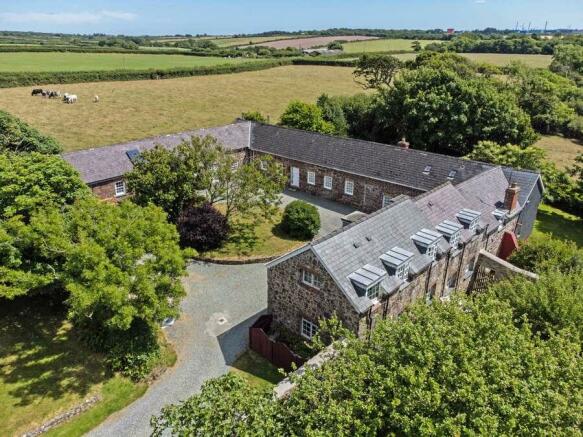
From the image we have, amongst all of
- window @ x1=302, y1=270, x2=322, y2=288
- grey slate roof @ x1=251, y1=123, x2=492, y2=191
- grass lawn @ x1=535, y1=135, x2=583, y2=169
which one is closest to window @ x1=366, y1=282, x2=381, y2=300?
window @ x1=302, y1=270, x2=322, y2=288

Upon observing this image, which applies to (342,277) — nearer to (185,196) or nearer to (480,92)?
(185,196)

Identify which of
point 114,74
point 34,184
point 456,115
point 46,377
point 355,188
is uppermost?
point 34,184

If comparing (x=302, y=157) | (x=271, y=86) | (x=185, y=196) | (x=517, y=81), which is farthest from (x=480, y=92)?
(x=271, y=86)

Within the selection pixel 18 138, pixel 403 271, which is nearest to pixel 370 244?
pixel 403 271

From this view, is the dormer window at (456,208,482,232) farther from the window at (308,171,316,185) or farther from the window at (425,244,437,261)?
the window at (308,171,316,185)

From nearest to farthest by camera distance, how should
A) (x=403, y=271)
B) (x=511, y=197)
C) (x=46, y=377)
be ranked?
1. (x=46, y=377)
2. (x=403, y=271)
3. (x=511, y=197)

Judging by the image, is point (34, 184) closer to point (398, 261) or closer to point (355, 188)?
Answer: point (398, 261)

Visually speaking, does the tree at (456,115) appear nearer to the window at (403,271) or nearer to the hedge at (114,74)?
the window at (403,271)
